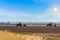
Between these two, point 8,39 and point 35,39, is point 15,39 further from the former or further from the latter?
point 35,39

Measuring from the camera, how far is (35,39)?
31.0 metres

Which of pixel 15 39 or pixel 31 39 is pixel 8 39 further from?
pixel 31 39

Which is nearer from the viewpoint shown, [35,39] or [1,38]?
[1,38]

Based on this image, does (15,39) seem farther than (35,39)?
No

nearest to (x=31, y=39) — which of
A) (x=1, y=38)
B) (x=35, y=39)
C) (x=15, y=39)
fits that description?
(x=35, y=39)

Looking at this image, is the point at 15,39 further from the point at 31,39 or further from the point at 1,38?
the point at 31,39

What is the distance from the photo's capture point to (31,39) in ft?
97.3

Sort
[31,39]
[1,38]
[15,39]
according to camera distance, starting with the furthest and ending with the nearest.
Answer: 1. [31,39]
2. [15,39]
3. [1,38]

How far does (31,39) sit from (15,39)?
666cm

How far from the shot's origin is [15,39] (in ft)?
76.3

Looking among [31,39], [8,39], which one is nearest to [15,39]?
[8,39]

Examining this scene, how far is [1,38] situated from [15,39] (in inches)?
92.4

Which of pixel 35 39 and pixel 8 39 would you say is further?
pixel 35 39

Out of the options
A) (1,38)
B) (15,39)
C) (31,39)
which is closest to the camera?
(1,38)
